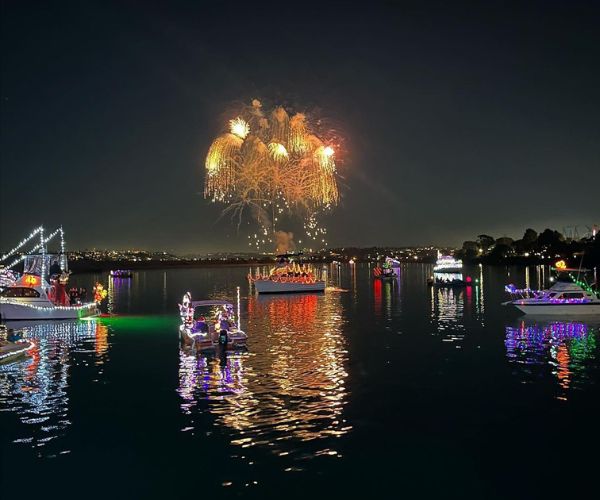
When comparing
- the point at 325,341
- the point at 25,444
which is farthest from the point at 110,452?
the point at 325,341

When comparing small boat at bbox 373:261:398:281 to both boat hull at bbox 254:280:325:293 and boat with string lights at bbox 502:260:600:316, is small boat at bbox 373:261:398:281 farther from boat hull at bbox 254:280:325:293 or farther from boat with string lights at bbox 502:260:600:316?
boat with string lights at bbox 502:260:600:316

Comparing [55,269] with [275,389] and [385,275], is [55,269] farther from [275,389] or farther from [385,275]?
[385,275]

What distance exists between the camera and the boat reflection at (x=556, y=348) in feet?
91.2

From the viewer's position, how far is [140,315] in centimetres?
5966

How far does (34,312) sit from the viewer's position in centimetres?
5144

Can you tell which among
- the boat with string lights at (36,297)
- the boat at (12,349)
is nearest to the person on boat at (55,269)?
the boat with string lights at (36,297)

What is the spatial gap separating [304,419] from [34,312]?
38.0 m

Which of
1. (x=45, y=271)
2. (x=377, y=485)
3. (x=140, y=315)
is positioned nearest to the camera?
(x=377, y=485)

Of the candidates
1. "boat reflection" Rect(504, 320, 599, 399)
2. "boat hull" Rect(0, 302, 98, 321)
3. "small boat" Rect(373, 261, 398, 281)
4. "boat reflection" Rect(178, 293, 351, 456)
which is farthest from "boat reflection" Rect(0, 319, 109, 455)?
"small boat" Rect(373, 261, 398, 281)

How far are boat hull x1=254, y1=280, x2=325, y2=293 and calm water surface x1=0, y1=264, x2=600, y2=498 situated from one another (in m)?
51.0

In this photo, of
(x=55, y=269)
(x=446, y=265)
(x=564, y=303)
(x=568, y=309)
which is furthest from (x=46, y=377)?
(x=446, y=265)

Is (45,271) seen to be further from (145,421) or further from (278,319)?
(145,421)

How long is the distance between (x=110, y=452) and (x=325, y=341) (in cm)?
2318

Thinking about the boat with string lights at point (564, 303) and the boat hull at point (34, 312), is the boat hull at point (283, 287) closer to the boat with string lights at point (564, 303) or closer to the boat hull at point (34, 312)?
the boat hull at point (34, 312)
